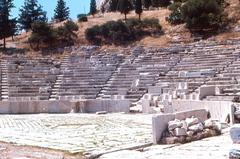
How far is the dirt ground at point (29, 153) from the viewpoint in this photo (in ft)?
38.3

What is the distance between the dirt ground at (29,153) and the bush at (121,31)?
25.7 m

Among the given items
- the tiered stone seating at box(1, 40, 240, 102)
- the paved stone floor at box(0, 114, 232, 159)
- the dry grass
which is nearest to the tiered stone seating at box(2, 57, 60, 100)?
the tiered stone seating at box(1, 40, 240, 102)

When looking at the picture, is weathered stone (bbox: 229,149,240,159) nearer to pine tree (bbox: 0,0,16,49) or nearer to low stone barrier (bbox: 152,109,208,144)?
low stone barrier (bbox: 152,109,208,144)

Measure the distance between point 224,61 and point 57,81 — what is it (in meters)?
10.1

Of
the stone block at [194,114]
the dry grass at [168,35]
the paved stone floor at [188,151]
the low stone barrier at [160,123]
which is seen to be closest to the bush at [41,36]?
the dry grass at [168,35]

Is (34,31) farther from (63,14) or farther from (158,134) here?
(158,134)

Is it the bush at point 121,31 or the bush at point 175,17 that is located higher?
the bush at point 175,17

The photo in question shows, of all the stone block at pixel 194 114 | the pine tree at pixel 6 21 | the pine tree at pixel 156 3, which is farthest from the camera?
the pine tree at pixel 156 3

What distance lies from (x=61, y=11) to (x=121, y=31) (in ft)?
68.0

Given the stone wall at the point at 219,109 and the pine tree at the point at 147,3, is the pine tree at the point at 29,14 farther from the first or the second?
the stone wall at the point at 219,109

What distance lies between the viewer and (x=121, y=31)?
39.0 meters

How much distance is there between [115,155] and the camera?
11.3 metres

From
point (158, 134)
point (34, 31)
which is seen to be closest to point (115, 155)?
point (158, 134)

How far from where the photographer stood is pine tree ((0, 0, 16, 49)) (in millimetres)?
42062
